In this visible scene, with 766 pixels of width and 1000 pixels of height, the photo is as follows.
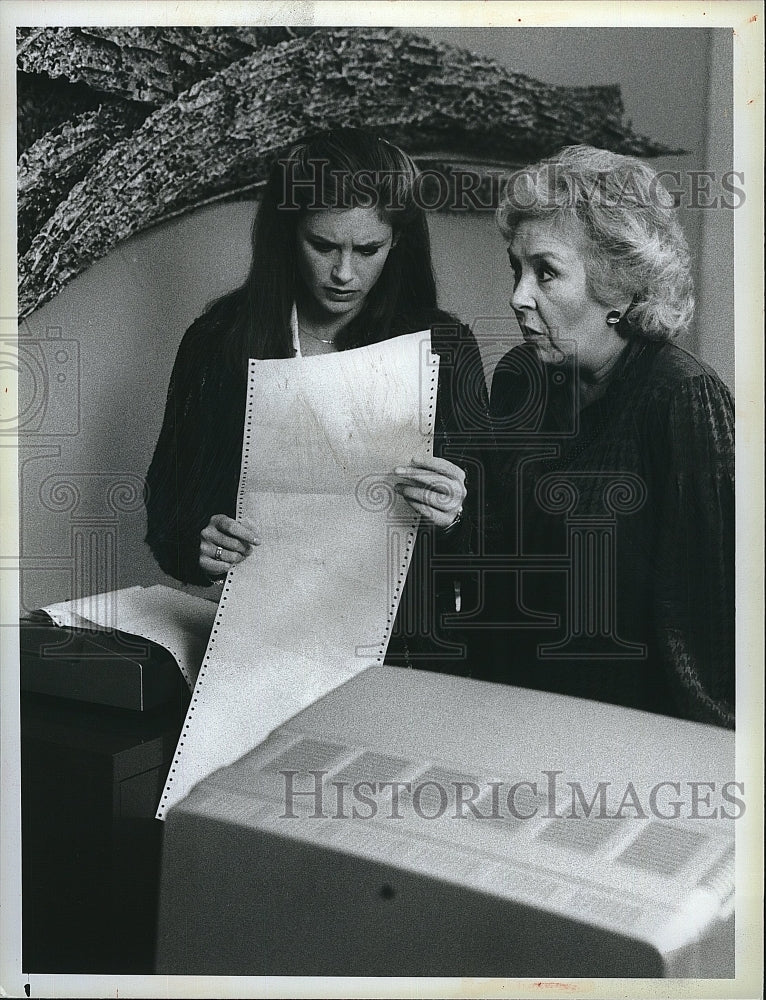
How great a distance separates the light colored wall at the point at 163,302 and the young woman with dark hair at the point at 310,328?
0.03 m

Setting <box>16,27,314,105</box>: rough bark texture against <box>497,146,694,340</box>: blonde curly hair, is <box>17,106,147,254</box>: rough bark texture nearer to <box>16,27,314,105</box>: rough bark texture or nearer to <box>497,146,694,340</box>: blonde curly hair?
<box>16,27,314,105</box>: rough bark texture

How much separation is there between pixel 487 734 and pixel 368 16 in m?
1.14

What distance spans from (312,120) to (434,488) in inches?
23.8

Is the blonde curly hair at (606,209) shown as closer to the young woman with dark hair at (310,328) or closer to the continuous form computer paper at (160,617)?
the young woman with dark hair at (310,328)

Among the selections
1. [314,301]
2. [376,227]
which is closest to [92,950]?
[314,301]

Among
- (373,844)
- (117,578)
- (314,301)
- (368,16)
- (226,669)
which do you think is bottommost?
(373,844)

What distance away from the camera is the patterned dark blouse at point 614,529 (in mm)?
1508

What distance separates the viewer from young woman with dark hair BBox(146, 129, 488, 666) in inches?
59.3

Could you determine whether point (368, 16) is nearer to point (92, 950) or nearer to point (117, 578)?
point (117, 578)

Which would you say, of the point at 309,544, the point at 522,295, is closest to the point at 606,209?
the point at 522,295

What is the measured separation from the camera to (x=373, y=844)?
1.49 meters

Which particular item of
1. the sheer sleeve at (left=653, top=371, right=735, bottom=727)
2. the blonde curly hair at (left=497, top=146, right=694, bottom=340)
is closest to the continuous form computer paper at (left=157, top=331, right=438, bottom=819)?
the blonde curly hair at (left=497, top=146, right=694, bottom=340)

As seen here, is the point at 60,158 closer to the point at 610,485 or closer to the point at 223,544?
the point at 223,544

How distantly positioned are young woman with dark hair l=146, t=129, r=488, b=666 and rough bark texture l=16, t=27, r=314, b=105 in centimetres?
19
